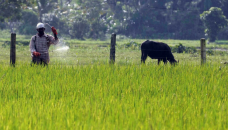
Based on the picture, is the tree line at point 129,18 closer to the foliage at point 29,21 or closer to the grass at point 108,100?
the foliage at point 29,21

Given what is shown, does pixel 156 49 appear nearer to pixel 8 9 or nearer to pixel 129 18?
pixel 8 9

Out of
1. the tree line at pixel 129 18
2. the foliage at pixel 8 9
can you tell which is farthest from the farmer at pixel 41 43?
the tree line at pixel 129 18

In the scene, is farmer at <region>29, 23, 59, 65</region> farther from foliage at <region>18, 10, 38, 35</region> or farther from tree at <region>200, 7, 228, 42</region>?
foliage at <region>18, 10, 38, 35</region>

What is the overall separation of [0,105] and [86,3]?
47917mm

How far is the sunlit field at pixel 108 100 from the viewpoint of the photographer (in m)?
3.91

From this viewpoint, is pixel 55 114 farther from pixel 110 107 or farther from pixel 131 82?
pixel 131 82

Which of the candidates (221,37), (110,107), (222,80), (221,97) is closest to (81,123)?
(110,107)

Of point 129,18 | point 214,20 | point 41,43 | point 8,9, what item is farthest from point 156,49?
point 129,18

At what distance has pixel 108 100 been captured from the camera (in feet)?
15.8

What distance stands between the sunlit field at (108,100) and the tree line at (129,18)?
140 ft

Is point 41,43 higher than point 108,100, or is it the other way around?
point 41,43

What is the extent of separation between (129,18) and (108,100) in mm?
51703

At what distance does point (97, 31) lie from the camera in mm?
51281

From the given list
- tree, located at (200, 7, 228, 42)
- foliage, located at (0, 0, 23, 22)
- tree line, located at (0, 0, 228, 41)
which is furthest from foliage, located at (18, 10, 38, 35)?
tree, located at (200, 7, 228, 42)
